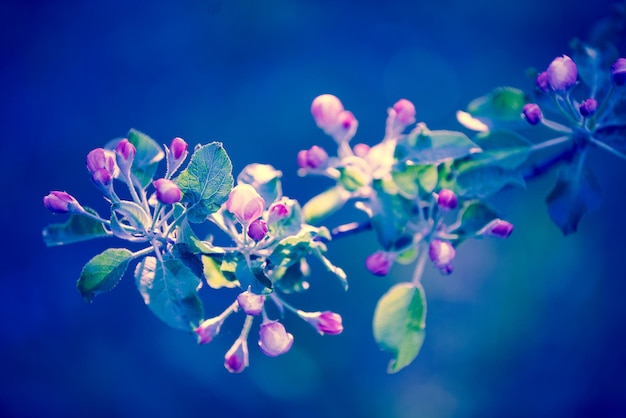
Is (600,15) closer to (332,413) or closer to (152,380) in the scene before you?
(332,413)

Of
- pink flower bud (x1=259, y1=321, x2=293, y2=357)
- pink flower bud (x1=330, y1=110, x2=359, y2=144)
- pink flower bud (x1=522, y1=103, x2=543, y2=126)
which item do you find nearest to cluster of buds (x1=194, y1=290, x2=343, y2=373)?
pink flower bud (x1=259, y1=321, x2=293, y2=357)

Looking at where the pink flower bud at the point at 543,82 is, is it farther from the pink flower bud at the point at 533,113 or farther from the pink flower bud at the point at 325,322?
the pink flower bud at the point at 325,322

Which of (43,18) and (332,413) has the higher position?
(43,18)

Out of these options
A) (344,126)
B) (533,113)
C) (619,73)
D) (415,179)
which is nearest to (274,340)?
(415,179)

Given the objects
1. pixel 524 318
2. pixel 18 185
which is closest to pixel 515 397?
pixel 524 318

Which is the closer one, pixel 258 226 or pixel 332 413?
pixel 258 226

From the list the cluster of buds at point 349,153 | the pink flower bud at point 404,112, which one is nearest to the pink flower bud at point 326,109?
the cluster of buds at point 349,153
